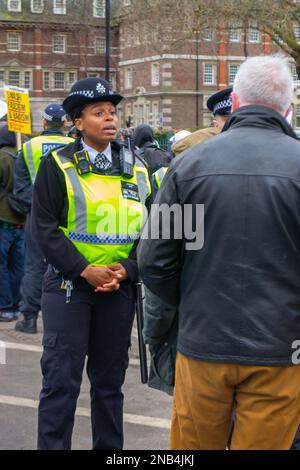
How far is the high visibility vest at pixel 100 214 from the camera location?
462 centimetres

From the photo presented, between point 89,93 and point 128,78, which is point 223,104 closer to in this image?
point 89,93

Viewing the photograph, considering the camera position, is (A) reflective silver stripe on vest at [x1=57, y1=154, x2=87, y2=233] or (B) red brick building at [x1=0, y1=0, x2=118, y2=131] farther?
(B) red brick building at [x1=0, y1=0, x2=118, y2=131]

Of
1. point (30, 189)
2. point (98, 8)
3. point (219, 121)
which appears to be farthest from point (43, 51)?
point (219, 121)

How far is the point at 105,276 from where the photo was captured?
15.1 ft

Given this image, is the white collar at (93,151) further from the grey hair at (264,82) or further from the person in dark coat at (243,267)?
the grey hair at (264,82)

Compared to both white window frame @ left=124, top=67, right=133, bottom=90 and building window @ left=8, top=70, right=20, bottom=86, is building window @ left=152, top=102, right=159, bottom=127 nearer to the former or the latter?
white window frame @ left=124, top=67, right=133, bottom=90

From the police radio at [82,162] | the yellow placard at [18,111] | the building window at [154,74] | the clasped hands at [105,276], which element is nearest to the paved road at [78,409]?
the clasped hands at [105,276]

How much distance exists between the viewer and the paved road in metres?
5.43

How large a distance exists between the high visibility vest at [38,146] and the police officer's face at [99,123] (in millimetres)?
3099

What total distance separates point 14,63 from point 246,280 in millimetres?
76993

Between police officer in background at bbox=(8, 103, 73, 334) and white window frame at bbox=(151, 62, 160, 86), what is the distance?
62.7 meters

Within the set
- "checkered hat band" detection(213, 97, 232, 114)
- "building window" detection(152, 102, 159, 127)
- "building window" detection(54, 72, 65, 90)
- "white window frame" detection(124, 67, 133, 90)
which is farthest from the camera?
"building window" detection(54, 72, 65, 90)

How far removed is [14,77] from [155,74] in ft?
48.5

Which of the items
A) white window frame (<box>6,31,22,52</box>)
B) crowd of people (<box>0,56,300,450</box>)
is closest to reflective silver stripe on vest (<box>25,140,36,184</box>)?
crowd of people (<box>0,56,300,450</box>)
